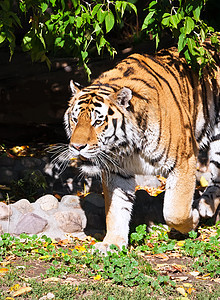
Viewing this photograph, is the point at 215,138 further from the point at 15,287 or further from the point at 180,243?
the point at 15,287

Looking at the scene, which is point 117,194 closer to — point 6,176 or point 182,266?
point 182,266

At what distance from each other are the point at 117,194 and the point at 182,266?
1.01m

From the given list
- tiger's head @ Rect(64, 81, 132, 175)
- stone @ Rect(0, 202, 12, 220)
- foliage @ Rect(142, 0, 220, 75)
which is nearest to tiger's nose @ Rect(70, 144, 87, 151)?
tiger's head @ Rect(64, 81, 132, 175)

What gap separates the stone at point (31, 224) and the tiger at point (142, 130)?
2.54ft

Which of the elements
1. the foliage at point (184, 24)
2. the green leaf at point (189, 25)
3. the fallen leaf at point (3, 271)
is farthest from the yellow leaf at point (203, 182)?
the fallen leaf at point (3, 271)

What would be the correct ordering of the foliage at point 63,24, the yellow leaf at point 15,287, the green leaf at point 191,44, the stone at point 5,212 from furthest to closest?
the stone at point 5,212
the green leaf at point 191,44
the foliage at point 63,24
the yellow leaf at point 15,287

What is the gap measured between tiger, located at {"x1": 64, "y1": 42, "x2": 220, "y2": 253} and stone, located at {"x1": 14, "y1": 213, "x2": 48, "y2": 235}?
2.54 feet

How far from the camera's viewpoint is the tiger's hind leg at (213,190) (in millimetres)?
6145

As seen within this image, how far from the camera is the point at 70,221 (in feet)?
19.9

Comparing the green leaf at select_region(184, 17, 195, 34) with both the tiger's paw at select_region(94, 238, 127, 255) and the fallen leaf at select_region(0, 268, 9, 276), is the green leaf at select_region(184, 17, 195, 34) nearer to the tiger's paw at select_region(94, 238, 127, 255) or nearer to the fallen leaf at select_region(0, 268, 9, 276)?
the tiger's paw at select_region(94, 238, 127, 255)

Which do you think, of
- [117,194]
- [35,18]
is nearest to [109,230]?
[117,194]

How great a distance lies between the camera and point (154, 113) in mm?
5242

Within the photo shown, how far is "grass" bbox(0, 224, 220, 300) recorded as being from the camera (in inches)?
175

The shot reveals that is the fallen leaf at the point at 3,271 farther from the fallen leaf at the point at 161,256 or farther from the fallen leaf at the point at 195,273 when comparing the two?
the fallen leaf at the point at 195,273
